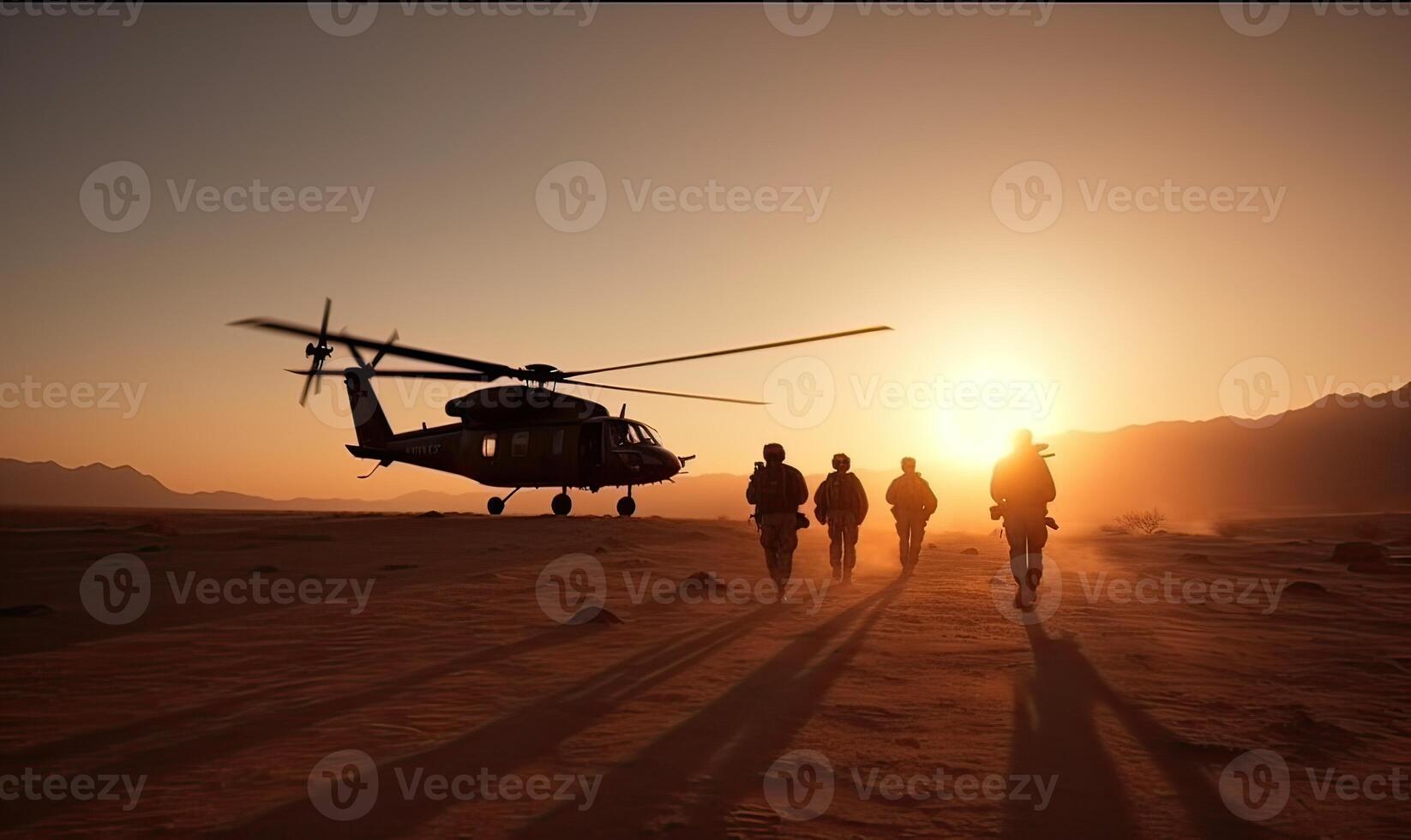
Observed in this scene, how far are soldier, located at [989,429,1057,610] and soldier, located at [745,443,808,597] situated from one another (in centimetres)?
246

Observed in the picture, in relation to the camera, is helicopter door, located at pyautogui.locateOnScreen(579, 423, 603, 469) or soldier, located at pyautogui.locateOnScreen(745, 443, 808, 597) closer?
soldier, located at pyautogui.locateOnScreen(745, 443, 808, 597)

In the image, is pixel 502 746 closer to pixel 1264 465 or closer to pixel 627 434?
pixel 627 434

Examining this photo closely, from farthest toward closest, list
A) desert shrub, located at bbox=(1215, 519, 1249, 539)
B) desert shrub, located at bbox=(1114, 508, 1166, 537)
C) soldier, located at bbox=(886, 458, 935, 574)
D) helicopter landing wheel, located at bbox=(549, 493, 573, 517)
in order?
desert shrub, located at bbox=(1114, 508, 1166, 537)
desert shrub, located at bbox=(1215, 519, 1249, 539)
helicopter landing wheel, located at bbox=(549, 493, 573, 517)
soldier, located at bbox=(886, 458, 935, 574)

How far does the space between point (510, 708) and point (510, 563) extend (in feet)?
27.1

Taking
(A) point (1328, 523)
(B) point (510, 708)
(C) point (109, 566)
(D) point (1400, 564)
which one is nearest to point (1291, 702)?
(B) point (510, 708)

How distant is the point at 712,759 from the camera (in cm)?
412

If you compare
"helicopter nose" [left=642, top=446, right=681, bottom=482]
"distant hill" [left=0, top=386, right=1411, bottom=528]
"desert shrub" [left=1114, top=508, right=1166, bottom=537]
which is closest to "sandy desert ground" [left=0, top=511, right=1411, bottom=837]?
"helicopter nose" [left=642, top=446, right=681, bottom=482]

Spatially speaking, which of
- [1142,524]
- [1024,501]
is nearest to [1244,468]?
[1142,524]

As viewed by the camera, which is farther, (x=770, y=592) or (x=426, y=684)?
(x=770, y=592)

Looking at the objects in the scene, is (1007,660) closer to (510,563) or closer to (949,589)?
(949,589)

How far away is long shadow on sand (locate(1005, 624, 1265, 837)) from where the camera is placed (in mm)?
3373

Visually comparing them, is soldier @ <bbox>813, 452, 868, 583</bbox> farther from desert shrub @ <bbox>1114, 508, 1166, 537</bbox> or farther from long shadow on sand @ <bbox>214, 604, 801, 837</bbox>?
desert shrub @ <bbox>1114, 508, 1166, 537</bbox>

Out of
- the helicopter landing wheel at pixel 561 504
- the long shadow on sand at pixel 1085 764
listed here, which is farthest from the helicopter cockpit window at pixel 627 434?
the long shadow on sand at pixel 1085 764

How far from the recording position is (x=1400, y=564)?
1262 cm
